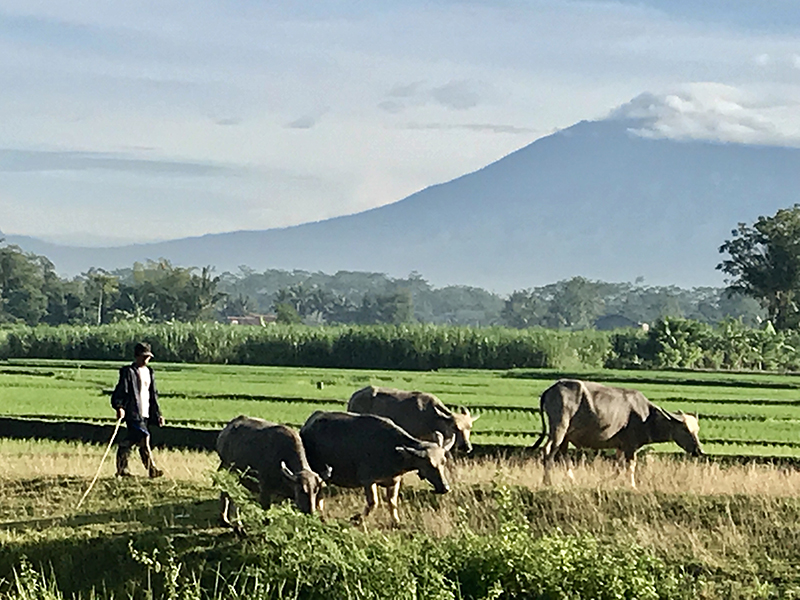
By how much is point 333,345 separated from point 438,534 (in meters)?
32.8

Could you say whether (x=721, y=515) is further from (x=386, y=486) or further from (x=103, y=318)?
(x=103, y=318)

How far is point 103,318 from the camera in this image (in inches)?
2793

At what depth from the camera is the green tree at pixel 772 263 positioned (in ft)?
171

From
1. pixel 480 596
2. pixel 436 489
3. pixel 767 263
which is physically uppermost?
pixel 767 263

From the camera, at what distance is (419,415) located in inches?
587

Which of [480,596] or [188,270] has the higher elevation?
[188,270]

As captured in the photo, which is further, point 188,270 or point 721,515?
point 188,270

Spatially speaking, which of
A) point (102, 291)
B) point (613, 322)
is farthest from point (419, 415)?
point (613, 322)

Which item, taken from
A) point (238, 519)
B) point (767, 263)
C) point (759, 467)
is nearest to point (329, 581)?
point (238, 519)

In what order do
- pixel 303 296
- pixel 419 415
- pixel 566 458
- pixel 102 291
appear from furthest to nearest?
1. pixel 303 296
2. pixel 102 291
3. pixel 566 458
4. pixel 419 415

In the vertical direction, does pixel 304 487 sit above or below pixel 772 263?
below

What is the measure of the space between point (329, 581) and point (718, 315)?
4821 inches

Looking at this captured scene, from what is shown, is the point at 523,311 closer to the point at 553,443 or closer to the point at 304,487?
the point at 553,443

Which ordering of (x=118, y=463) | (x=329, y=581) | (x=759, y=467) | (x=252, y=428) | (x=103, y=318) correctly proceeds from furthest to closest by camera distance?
(x=103, y=318)
(x=759, y=467)
(x=118, y=463)
(x=252, y=428)
(x=329, y=581)
